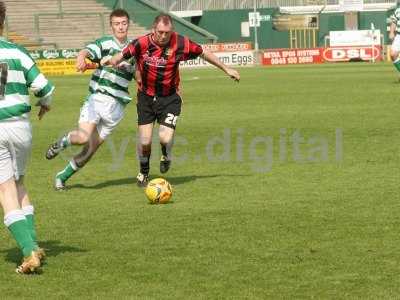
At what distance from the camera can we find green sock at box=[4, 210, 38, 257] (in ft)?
24.8

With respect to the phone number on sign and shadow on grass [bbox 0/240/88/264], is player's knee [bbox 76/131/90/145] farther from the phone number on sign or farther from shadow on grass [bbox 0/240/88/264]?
the phone number on sign

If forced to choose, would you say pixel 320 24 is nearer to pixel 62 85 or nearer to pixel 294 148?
pixel 62 85

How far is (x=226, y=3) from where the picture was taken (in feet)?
228

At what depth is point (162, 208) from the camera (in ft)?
35.2

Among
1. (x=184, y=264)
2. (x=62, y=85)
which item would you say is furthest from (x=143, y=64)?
(x=62, y=85)

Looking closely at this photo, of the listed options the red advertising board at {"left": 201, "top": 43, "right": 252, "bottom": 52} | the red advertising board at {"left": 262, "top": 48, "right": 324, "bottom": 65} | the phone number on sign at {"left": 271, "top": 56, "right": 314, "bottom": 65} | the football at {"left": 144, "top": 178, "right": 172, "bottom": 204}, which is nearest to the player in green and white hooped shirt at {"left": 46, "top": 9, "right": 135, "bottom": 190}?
the football at {"left": 144, "top": 178, "right": 172, "bottom": 204}

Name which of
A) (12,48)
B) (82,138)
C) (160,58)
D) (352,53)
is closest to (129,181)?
(82,138)

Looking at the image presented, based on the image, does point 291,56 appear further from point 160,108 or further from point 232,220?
point 232,220

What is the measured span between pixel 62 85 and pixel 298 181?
981 inches

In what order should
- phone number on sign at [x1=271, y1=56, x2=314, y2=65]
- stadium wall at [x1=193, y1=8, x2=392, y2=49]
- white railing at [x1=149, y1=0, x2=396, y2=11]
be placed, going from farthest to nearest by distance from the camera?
stadium wall at [x1=193, y1=8, x2=392, y2=49], white railing at [x1=149, y1=0, x2=396, y2=11], phone number on sign at [x1=271, y1=56, x2=314, y2=65]

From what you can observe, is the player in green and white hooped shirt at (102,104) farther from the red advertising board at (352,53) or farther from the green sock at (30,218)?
the red advertising board at (352,53)

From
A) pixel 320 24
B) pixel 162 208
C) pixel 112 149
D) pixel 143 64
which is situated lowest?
pixel 320 24

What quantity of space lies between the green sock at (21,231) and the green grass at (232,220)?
213mm

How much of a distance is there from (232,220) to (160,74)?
334 centimetres
